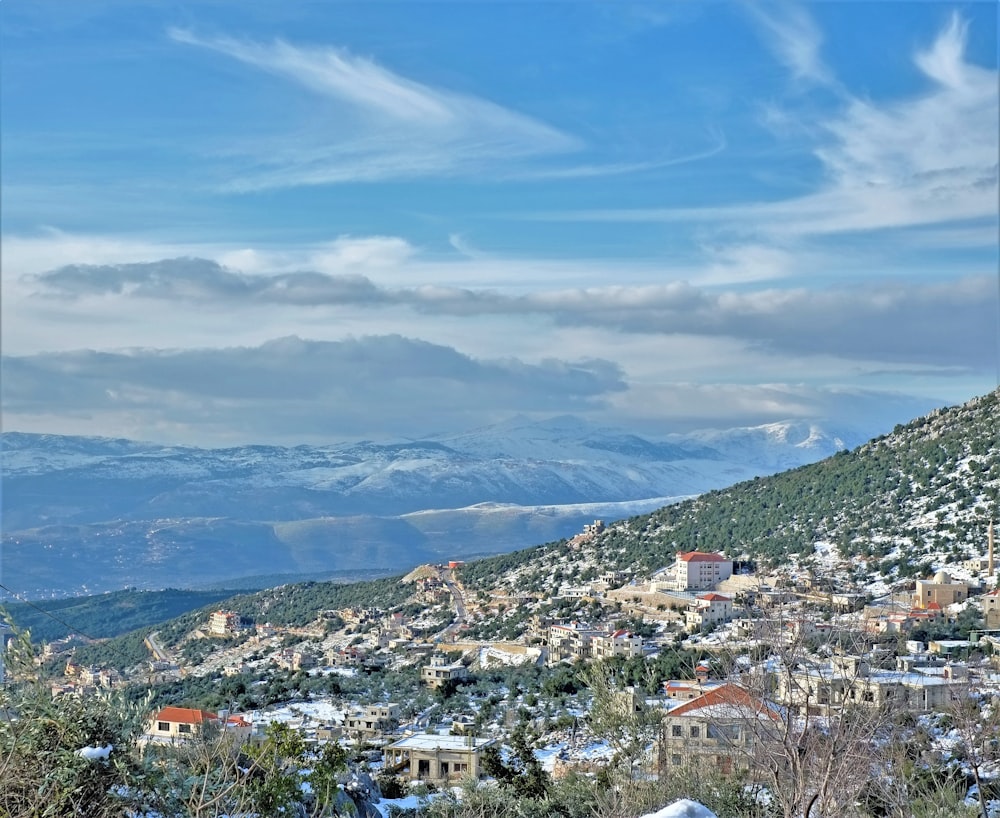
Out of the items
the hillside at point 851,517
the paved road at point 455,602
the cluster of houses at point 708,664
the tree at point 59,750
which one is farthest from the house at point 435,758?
the paved road at point 455,602

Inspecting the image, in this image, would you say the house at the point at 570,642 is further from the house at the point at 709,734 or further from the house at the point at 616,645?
the house at the point at 709,734

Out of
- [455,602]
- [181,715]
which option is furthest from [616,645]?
[455,602]

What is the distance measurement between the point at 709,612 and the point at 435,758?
1650 centimetres

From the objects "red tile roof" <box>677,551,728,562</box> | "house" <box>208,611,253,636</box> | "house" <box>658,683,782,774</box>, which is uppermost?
"red tile roof" <box>677,551,728,562</box>

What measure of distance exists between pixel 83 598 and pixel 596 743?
2590 inches

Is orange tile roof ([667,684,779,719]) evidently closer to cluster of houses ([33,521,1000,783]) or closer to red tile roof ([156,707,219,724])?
cluster of houses ([33,521,1000,783])

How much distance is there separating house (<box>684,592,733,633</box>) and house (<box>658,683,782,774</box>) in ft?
50.5

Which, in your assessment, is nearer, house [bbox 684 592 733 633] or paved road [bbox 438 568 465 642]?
house [bbox 684 592 733 633]

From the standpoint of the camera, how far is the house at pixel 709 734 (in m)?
12.9

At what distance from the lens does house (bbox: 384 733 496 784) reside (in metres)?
18.3

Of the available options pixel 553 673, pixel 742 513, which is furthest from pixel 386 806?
pixel 742 513

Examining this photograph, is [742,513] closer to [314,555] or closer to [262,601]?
[262,601]

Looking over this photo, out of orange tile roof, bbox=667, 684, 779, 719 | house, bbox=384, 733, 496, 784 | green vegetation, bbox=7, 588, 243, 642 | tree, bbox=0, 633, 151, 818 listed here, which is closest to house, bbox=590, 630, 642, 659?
house, bbox=384, 733, 496, 784

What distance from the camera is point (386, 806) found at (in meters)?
13.2
